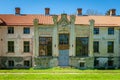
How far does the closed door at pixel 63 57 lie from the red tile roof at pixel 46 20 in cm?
444

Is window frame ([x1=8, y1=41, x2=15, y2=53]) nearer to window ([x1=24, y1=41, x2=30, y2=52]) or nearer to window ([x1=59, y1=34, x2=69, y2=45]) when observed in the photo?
window ([x1=24, y1=41, x2=30, y2=52])

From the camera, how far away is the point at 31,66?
149 feet

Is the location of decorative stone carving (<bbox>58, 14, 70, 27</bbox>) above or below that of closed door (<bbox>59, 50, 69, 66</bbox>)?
above

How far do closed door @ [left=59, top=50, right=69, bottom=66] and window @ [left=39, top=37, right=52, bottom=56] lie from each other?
155 cm

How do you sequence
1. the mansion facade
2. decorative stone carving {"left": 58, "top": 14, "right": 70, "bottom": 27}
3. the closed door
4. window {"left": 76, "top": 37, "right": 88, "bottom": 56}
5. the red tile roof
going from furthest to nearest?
the red tile roof, window {"left": 76, "top": 37, "right": 88, "bottom": 56}, decorative stone carving {"left": 58, "top": 14, "right": 70, "bottom": 27}, the mansion facade, the closed door

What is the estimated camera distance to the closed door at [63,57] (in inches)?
1754

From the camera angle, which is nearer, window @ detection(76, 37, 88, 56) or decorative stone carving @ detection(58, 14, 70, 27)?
decorative stone carving @ detection(58, 14, 70, 27)

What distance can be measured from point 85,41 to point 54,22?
5147 mm

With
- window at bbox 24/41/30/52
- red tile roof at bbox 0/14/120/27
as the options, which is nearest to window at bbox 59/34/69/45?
red tile roof at bbox 0/14/120/27

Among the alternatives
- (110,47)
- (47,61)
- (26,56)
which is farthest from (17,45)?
(110,47)

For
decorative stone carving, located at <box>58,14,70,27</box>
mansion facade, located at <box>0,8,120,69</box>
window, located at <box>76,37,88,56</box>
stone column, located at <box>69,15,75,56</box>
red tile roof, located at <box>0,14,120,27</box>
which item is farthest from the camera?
red tile roof, located at <box>0,14,120,27</box>

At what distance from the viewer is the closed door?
146 feet

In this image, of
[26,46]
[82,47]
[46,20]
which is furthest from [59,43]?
[26,46]

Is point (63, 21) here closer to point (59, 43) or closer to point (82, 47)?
point (59, 43)
